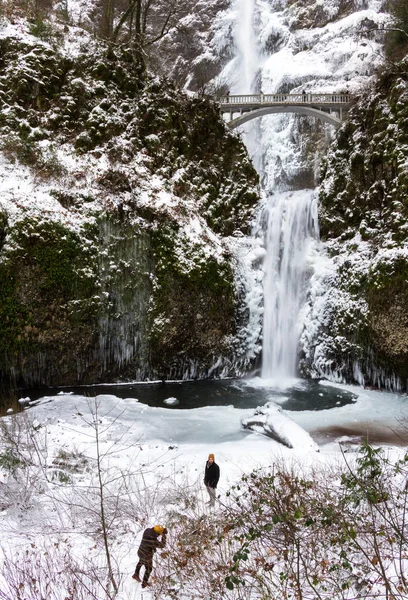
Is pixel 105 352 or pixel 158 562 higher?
pixel 105 352

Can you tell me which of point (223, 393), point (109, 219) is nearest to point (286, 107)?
point (109, 219)

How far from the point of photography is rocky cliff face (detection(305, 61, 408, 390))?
13.3 m

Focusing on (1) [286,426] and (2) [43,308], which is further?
(2) [43,308]

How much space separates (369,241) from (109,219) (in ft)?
28.8

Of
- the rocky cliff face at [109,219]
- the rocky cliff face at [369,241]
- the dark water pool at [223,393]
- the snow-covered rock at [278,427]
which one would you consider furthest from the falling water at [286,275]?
the snow-covered rock at [278,427]

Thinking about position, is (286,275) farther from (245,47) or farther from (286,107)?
(245,47)

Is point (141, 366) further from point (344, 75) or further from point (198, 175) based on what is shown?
point (344, 75)

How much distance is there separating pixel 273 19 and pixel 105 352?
37442 mm

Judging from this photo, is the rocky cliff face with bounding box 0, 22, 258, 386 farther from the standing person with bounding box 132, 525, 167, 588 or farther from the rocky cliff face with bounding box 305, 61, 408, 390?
the standing person with bounding box 132, 525, 167, 588

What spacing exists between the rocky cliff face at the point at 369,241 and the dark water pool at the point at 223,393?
1.45 meters

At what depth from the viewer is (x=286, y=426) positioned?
31.4 feet

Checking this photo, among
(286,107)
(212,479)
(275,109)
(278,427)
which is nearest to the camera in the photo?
(212,479)

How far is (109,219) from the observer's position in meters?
14.4

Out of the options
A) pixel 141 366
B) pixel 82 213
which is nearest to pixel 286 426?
pixel 141 366
